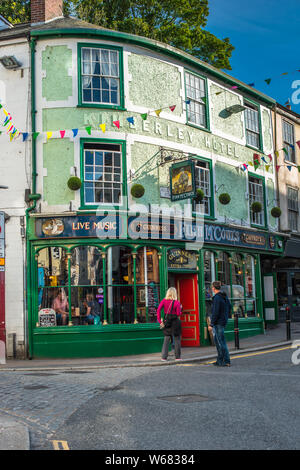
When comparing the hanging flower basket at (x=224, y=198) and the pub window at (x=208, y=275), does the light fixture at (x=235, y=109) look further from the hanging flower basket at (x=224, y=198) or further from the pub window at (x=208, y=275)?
the pub window at (x=208, y=275)

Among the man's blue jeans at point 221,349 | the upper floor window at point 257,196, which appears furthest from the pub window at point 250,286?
the man's blue jeans at point 221,349

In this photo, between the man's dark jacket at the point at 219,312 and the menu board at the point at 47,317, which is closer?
the man's dark jacket at the point at 219,312

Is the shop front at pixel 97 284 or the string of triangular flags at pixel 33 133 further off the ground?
the string of triangular flags at pixel 33 133

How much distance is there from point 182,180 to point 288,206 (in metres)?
9.05

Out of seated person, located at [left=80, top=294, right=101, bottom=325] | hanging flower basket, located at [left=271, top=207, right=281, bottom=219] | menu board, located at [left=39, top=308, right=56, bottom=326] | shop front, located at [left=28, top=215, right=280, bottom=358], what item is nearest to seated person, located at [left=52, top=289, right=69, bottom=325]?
shop front, located at [left=28, top=215, right=280, bottom=358]

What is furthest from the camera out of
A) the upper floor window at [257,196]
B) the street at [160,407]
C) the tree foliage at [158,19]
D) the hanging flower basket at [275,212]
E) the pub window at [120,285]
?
the tree foliage at [158,19]

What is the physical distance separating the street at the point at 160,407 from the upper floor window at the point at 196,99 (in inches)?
388

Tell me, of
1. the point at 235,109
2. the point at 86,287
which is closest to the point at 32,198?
the point at 86,287

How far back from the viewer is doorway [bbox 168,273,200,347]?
57.9 feet

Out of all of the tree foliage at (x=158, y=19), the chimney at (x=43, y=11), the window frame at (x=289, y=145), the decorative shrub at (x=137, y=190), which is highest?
the tree foliage at (x=158, y=19)

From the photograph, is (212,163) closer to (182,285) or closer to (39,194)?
(182,285)

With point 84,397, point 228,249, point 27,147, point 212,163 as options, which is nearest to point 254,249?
point 228,249

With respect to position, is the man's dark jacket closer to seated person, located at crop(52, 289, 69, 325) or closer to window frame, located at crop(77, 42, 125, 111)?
seated person, located at crop(52, 289, 69, 325)

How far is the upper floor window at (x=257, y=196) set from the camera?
21375mm
